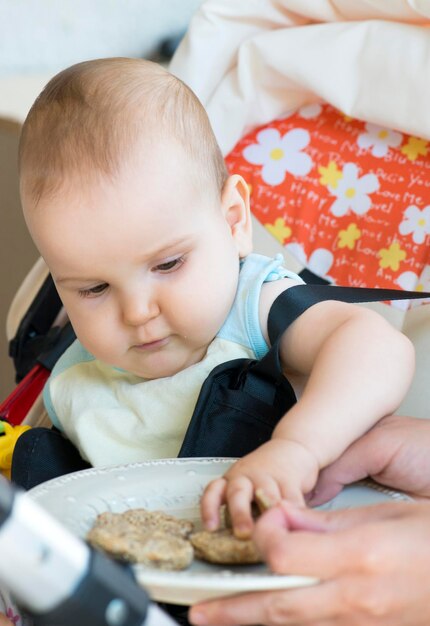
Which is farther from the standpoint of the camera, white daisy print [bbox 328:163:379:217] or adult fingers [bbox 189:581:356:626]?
white daisy print [bbox 328:163:379:217]

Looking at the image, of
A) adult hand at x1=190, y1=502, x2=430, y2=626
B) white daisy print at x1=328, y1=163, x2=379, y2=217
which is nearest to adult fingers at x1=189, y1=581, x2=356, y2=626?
adult hand at x1=190, y1=502, x2=430, y2=626

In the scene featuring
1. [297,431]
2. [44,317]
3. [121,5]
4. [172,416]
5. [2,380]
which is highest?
[121,5]

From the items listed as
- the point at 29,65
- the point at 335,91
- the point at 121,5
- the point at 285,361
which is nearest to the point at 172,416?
the point at 285,361

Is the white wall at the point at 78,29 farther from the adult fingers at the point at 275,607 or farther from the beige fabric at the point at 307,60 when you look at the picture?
the adult fingers at the point at 275,607

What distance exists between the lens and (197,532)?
29.5 inches

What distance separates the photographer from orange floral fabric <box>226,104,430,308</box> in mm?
1316

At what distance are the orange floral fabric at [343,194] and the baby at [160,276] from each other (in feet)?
1.01

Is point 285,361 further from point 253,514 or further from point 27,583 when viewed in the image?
point 27,583

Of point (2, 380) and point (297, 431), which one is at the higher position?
point (297, 431)

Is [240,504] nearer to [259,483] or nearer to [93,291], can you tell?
[259,483]

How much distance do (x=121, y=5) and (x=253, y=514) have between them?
1.56 m

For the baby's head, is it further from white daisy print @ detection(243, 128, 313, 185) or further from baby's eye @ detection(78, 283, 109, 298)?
white daisy print @ detection(243, 128, 313, 185)

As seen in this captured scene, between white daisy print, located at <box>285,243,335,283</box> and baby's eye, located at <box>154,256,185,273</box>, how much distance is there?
445 mm

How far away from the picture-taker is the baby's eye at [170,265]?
0.98 metres
